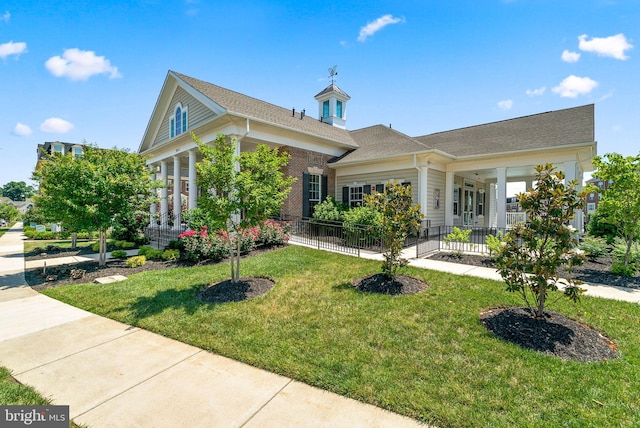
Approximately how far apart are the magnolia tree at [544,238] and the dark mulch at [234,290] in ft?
14.9

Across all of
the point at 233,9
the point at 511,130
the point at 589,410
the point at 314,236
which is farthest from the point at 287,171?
the point at 589,410

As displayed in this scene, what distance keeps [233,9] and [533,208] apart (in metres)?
9.21

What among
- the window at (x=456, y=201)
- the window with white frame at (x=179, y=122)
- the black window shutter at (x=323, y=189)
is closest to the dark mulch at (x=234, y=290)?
the black window shutter at (x=323, y=189)

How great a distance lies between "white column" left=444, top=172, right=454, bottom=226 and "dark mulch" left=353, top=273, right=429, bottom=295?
937 cm

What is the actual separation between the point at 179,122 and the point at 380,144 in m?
11.1

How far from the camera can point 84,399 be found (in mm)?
2920

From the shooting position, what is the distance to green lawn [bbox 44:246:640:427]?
268cm

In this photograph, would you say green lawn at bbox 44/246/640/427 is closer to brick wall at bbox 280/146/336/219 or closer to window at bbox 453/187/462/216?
brick wall at bbox 280/146/336/219

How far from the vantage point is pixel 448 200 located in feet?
48.2

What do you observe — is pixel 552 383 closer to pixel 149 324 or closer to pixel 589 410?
pixel 589 410

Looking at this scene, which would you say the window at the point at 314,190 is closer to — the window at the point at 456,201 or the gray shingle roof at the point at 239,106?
the gray shingle roof at the point at 239,106

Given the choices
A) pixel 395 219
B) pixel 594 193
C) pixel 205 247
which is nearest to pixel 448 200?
pixel 395 219

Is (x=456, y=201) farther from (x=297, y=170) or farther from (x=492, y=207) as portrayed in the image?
(x=297, y=170)

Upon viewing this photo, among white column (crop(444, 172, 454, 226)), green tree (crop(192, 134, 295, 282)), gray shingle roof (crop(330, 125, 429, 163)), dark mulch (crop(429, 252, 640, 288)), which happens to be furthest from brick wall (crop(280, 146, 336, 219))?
green tree (crop(192, 134, 295, 282))
